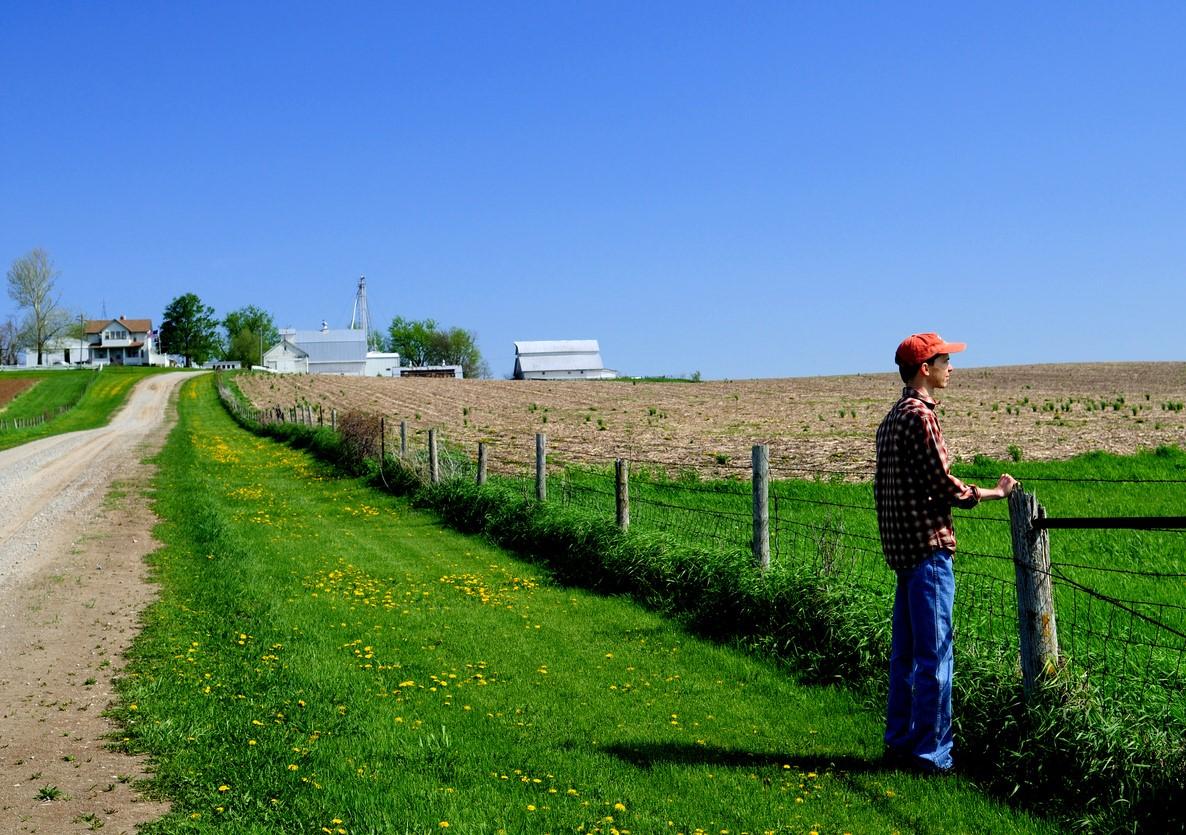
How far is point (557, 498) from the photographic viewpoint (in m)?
16.5

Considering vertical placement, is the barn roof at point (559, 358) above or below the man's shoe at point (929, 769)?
above

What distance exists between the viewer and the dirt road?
6.38 m

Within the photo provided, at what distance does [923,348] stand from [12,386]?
305 ft

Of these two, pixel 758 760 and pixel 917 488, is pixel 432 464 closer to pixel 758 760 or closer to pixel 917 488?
pixel 758 760

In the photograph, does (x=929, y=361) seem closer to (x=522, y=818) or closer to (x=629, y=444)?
(x=522, y=818)

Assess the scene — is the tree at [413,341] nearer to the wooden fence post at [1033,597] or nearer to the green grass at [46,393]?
the green grass at [46,393]

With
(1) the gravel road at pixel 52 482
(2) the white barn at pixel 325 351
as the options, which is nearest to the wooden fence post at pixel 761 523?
(1) the gravel road at pixel 52 482

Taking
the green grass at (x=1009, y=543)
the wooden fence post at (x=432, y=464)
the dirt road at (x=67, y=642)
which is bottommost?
the dirt road at (x=67, y=642)

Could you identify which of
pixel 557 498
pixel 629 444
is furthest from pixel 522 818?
pixel 629 444

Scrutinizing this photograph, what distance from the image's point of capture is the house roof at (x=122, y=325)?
16012 cm

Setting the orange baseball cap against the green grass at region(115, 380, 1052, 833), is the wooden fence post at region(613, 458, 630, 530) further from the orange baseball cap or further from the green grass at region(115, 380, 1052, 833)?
the orange baseball cap

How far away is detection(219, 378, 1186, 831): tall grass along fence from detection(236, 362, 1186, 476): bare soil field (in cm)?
536

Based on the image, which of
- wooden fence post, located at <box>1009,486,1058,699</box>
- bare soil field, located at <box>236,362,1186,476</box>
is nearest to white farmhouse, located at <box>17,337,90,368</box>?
bare soil field, located at <box>236,362,1186,476</box>

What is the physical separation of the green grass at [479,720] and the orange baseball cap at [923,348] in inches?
100
